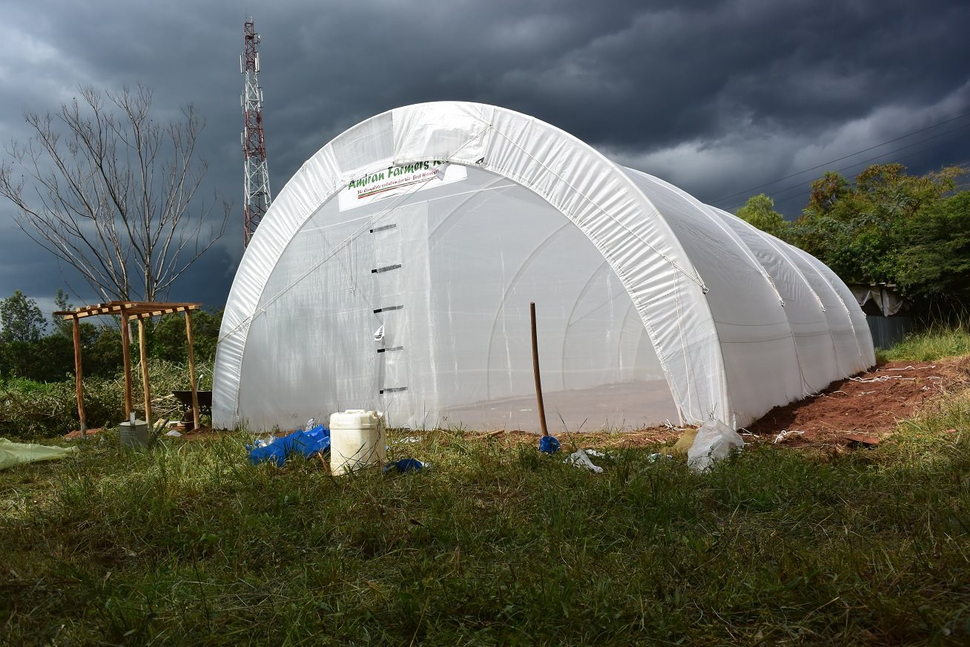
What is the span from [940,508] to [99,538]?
380 centimetres

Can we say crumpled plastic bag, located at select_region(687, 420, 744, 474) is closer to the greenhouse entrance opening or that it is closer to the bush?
the greenhouse entrance opening

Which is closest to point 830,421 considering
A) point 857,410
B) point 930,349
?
point 857,410

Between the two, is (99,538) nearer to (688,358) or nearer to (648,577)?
(648,577)

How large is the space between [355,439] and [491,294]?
2.75m

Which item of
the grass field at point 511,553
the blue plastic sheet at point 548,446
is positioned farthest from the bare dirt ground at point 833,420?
the grass field at point 511,553

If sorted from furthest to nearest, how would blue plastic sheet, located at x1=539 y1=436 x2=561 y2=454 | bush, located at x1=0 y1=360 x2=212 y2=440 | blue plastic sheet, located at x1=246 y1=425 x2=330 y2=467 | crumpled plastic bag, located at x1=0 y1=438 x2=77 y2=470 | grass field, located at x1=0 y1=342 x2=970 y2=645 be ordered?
bush, located at x1=0 y1=360 x2=212 y2=440 → crumpled plastic bag, located at x1=0 y1=438 x2=77 y2=470 → blue plastic sheet, located at x1=539 y1=436 x2=561 y2=454 → blue plastic sheet, located at x1=246 y1=425 x2=330 y2=467 → grass field, located at x1=0 y1=342 x2=970 y2=645

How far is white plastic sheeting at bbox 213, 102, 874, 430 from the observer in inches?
249

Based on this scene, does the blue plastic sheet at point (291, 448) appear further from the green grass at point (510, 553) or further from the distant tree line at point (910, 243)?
the distant tree line at point (910, 243)

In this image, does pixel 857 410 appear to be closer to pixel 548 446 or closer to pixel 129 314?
pixel 548 446

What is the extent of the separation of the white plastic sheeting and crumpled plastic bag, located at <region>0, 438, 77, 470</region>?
2426 millimetres

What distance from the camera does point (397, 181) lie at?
309 inches

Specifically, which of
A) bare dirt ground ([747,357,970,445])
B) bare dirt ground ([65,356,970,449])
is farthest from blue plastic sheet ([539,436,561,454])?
bare dirt ground ([747,357,970,445])

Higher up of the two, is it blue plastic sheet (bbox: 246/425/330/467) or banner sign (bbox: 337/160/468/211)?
banner sign (bbox: 337/160/468/211)

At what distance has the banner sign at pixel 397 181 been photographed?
24.7 feet
